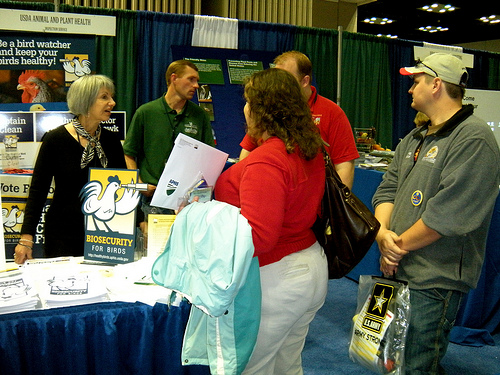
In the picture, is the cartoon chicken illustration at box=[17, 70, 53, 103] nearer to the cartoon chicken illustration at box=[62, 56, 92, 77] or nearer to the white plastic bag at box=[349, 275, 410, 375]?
the cartoon chicken illustration at box=[62, 56, 92, 77]

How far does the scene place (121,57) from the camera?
5.09m

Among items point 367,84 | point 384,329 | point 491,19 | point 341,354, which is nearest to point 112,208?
point 384,329

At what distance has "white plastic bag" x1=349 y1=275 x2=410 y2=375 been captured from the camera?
1.64m

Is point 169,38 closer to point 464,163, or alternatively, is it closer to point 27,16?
point 27,16

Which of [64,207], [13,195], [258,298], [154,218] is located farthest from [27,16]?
[258,298]

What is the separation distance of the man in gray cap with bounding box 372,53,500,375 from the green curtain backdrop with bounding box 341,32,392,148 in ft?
15.4

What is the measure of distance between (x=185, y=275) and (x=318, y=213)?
53 cm

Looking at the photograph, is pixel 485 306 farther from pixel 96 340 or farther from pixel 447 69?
pixel 96 340

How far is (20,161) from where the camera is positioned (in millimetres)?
4031

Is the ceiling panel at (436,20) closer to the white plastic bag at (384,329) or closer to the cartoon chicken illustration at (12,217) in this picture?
the cartoon chicken illustration at (12,217)

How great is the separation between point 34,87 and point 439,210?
4039mm

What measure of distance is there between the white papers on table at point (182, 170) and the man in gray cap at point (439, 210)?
750mm

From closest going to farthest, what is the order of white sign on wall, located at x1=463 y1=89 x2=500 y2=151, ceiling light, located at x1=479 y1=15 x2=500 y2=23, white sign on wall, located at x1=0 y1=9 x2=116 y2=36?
white sign on wall, located at x1=0 y1=9 x2=116 y2=36 → white sign on wall, located at x1=463 y1=89 x2=500 y2=151 → ceiling light, located at x1=479 y1=15 x2=500 y2=23

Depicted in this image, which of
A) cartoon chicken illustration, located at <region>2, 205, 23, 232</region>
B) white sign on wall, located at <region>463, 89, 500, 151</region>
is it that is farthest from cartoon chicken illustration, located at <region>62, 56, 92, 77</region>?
white sign on wall, located at <region>463, 89, 500, 151</region>
